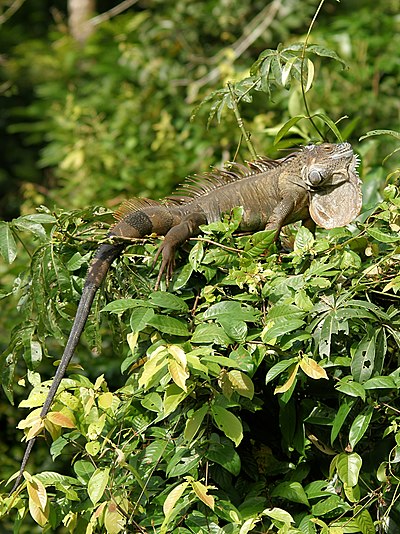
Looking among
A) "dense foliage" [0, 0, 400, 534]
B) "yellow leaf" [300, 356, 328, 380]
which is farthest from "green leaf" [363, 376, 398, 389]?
"yellow leaf" [300, 356, 328, 380]

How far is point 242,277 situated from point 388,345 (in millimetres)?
385

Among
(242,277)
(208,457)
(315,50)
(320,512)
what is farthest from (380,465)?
(315,50)

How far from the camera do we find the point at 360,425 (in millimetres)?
2033

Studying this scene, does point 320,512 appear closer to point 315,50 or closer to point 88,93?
point 315,50

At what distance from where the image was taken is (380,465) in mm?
2143

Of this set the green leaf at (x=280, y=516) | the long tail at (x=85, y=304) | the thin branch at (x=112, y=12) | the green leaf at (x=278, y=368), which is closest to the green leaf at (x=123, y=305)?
the long tail at (x=85, y=304)

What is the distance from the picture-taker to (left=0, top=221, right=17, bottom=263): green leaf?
2.32 meters

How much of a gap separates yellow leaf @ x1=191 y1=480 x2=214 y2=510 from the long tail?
0.38 m

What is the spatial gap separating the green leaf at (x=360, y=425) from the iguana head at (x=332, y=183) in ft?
2.00

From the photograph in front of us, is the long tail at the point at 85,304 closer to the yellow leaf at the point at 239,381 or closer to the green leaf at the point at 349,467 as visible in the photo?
the yellow leaf at the point at 239,381

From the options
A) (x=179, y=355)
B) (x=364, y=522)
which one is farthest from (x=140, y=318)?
(x=364, y=522)

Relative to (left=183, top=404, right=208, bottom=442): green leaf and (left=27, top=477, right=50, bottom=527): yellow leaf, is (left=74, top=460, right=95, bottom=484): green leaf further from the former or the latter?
(left=183, top=404, right=208, bottom=442): green leaf

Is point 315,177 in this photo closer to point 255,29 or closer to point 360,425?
point 360,425

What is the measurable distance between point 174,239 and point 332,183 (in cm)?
53
